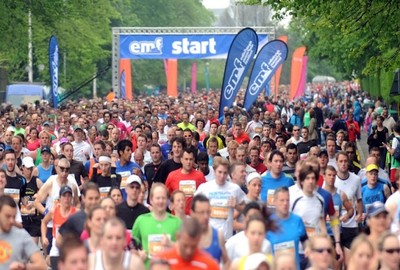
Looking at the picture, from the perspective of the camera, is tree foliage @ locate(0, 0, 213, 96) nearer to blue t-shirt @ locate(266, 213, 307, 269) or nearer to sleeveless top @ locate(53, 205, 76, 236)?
sleeveless top @ locate(53, 205, 76, 236)

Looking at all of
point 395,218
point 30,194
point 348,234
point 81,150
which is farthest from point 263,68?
point 395,218

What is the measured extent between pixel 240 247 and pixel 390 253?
1.52 meters

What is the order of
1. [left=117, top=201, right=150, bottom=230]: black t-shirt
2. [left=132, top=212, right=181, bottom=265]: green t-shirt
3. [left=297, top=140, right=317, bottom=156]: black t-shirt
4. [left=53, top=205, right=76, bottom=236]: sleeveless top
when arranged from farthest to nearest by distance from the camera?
[left=297, top=140, right=317, bottom=156]: black t-shirt < [left=53, top=205, right=76, bottom=236]: sleeveless top < [left=117, top=201, right=150, bottom=230]: black t-shirt < [left=132, top=212, right=181, bottom=265]: green t-shirt

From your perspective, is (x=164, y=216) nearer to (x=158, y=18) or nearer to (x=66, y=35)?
(x=66, y=35)

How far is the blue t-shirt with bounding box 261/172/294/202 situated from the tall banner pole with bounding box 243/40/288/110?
14282mm

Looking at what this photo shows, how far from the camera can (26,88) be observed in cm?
5391

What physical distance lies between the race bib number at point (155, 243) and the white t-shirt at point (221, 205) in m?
1.93

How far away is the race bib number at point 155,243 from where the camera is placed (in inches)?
454

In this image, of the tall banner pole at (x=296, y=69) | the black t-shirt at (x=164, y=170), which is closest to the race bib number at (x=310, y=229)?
the black t-shirt at (x=164, y=170)

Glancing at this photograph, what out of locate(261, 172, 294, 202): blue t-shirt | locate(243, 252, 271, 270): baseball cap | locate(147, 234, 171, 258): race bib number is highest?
locate(261, 172, 294, 202): blue t-shirt

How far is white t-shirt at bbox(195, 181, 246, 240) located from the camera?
537 inches

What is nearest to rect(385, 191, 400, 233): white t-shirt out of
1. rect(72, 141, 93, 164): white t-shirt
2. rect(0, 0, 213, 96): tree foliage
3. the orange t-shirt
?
the orange t-shirt

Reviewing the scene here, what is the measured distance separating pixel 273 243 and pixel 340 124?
17537mm

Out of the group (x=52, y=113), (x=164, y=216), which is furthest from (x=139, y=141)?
(x=52, y=113)
